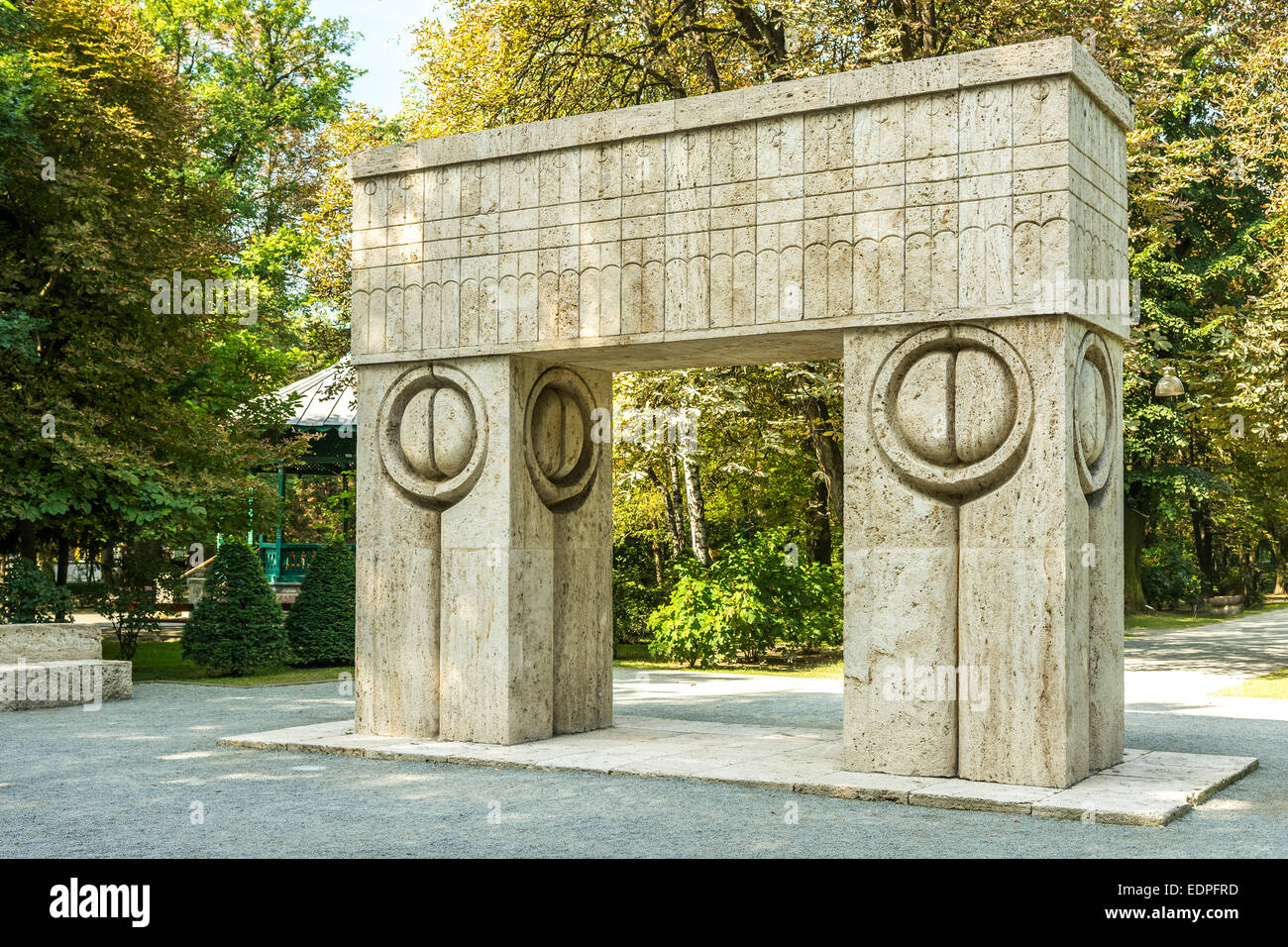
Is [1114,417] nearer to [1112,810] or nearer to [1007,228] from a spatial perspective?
[1007,228]

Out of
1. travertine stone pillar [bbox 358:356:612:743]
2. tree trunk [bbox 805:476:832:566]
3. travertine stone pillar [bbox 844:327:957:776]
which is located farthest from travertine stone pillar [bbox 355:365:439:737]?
tree trunk [bbox 805:476:832:566]

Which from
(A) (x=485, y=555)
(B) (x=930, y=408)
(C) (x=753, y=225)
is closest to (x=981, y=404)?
(B) (x=930, y=408)

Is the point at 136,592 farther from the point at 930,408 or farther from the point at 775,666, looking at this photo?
the point at 930,408

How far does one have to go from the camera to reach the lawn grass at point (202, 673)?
53.7ft

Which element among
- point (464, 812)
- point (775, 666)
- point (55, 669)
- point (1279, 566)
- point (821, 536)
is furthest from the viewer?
point (1279, 566)

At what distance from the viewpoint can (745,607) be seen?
1772cm

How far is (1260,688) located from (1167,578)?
18.2 metres

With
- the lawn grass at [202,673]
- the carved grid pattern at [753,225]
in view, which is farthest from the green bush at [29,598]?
the carved grid pattern at [753,225]

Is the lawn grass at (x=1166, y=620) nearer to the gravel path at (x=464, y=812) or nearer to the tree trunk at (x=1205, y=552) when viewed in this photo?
the tree trunk at (x=1205, y=552)

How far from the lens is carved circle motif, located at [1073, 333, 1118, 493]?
8.21m

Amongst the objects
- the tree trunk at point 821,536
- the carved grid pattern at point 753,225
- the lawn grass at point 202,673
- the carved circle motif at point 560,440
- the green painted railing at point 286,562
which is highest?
the carved grid pattern at point 753,225

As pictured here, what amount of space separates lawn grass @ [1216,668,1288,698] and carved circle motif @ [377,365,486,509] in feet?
31.6

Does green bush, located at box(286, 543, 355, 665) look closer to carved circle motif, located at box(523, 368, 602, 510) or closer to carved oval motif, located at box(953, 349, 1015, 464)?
carved circle motif, located at box(523, 368, 602, 510)

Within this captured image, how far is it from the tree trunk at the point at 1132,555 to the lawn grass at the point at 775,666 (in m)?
11.3
